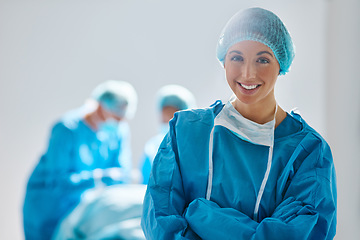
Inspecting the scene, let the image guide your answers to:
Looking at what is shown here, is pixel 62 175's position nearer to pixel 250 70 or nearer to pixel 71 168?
pixel 71 168

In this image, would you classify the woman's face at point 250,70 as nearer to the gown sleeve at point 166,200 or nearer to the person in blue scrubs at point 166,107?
the gown sleeve at point 166,200

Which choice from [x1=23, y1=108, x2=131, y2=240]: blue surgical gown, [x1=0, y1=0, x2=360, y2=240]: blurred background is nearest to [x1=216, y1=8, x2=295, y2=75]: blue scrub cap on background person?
[x1=23, y1=108, x2=131, y2=240]: blue surgical gown

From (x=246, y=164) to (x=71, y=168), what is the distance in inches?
91.4

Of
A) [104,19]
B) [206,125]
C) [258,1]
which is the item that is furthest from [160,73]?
[206,125]

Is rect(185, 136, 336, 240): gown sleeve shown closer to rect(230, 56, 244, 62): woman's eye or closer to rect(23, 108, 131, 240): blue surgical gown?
rect(230, 56, 244, 62): woman's eye

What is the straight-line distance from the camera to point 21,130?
4977 millimetres

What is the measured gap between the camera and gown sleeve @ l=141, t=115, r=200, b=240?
1.38m

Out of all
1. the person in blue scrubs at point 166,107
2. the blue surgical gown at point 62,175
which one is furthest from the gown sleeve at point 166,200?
the person in blue scrubs at point 166,107

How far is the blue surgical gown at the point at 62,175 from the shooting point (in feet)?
11.5

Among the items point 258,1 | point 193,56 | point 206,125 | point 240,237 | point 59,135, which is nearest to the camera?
point 240,237

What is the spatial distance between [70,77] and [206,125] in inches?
144

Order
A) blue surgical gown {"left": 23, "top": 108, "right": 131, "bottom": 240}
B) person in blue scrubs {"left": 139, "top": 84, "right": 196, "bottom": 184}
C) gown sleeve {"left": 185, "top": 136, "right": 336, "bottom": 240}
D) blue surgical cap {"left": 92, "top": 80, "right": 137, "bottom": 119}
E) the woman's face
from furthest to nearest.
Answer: person in blue scrubs {"left": 139, "top": 84, "right": 196, "bottom": 184}, blue surgical cap {"left": 92, "top": 80, "right": 137, "bottom": 119}, blue surgical gown {"left": 23, "top": 108, "right": 131, "bottom": 240}, the woman's face, gown sleeve {"left": 185, "top": 136, "right": 336, "bottom": 240}

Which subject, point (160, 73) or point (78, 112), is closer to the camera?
point (78, 112)

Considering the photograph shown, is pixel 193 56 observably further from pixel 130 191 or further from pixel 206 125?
pixel 206 125
